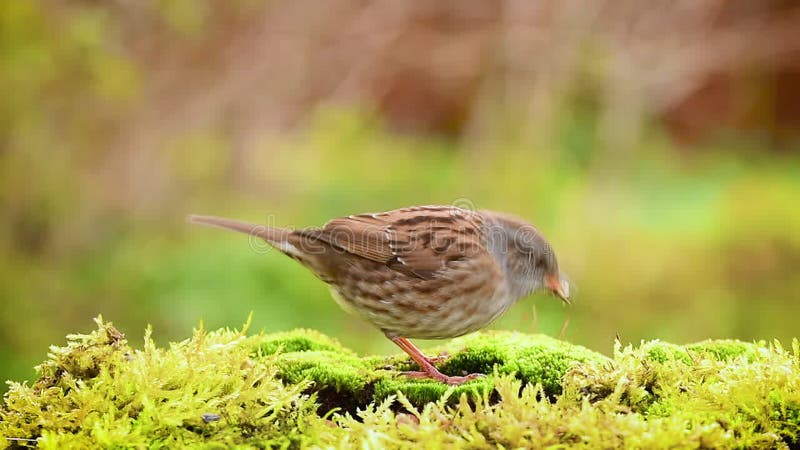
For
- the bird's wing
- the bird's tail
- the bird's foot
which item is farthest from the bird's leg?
the bird's tail

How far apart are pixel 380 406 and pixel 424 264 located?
144 cm

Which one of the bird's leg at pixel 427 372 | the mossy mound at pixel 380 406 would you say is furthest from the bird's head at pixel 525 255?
the mossy mound at pixel 380 406

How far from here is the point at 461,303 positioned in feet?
11.9

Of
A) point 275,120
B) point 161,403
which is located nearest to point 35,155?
point 275,120

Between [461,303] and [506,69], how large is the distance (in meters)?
6.27

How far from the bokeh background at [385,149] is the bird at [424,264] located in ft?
6.09

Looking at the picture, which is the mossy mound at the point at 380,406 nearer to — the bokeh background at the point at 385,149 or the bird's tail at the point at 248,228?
the bird's tail at the point at 248,228

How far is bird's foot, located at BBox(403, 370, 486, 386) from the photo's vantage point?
3.13 meters

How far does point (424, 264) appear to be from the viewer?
3789 millimetres

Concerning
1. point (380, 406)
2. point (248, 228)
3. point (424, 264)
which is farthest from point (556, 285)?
point (380, 406)

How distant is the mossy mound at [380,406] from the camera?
2.19 metres

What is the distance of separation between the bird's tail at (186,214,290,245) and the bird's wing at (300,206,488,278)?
0.12 m

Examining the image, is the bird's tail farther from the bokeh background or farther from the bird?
the bokeh background

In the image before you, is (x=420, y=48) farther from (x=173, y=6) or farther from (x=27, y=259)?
(x=27, y=259)
